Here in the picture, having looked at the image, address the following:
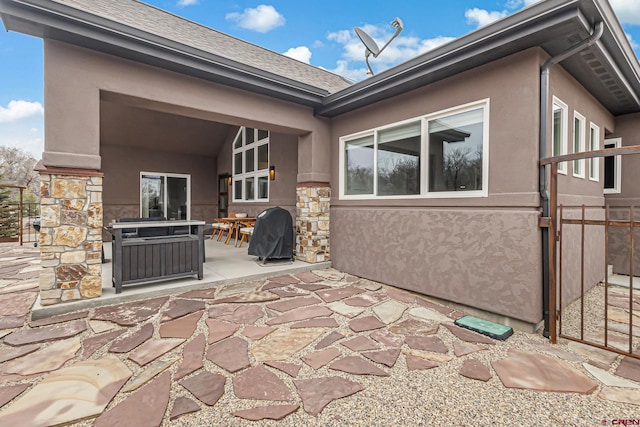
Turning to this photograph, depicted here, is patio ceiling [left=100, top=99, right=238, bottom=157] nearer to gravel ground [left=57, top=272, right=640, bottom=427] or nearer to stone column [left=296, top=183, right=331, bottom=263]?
stone column [left=296, top=183, right=331, bottom=263]

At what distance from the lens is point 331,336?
9.78ft

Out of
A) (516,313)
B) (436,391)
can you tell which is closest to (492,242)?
(516,313)

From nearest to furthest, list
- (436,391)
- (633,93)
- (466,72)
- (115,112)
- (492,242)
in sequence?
(436,391)
(492,242)
(466,72)
(633,93)
(115,112)

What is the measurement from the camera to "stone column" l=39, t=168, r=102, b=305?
3395 millimetres

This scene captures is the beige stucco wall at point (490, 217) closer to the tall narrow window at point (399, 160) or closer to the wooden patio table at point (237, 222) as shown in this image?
the tall narrow window at point (399, 160)

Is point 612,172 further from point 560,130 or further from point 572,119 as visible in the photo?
point 560,130

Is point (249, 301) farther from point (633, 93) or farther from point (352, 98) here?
point (633, 93)

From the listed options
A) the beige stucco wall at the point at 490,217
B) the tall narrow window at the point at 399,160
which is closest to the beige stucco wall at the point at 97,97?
the tall narrow window at the point at 399,160

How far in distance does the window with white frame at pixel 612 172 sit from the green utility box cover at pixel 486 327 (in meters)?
4.62

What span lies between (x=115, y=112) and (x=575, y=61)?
964 cm

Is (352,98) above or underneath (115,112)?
underneath

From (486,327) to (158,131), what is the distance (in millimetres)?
9670

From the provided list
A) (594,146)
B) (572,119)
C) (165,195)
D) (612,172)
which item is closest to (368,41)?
(572,119)

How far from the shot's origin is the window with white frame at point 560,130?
3631mm
